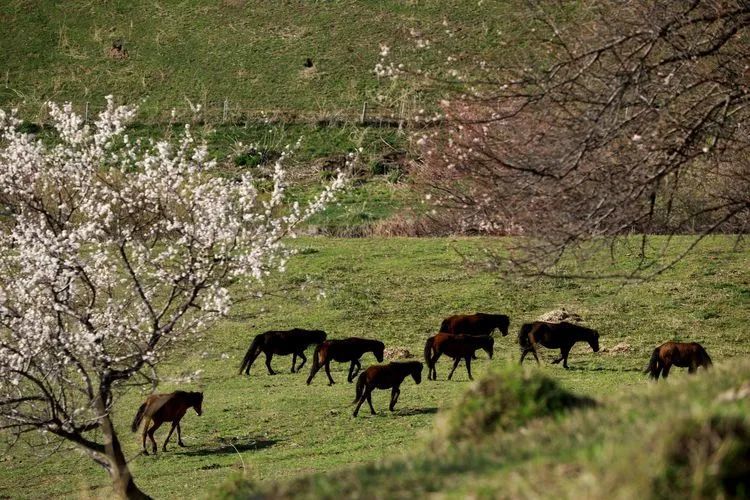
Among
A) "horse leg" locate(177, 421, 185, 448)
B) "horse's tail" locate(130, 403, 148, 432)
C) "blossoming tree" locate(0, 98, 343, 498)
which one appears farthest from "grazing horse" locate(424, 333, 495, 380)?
"horse's tail" locate(130, 403, 148, 432)

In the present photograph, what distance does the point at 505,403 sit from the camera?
5668mm

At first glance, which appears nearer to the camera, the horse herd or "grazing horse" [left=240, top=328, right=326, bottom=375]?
the horse herd

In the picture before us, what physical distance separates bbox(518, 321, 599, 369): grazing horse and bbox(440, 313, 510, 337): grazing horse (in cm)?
176

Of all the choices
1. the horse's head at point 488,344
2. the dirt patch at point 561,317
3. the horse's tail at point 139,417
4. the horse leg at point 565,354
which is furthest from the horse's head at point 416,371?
the dirt patch at point 561,317

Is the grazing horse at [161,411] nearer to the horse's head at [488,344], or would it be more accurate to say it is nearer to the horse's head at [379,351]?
the horse's head at [379,351]

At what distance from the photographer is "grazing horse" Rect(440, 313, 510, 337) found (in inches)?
1001

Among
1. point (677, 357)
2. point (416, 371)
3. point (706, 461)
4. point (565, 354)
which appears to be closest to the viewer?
point (706, 461)

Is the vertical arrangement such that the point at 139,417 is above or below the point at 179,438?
above

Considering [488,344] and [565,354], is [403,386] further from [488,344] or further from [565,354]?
[565,354]

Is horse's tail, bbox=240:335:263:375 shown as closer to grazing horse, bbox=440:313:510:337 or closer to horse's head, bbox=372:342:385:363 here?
horse's head, bbox=372:342:385:363

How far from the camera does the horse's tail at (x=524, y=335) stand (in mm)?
23625

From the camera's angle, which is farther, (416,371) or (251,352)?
(251,352)

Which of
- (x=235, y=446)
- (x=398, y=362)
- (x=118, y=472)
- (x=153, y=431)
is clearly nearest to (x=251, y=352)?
(x=398, y=362)

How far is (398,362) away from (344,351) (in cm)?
294
